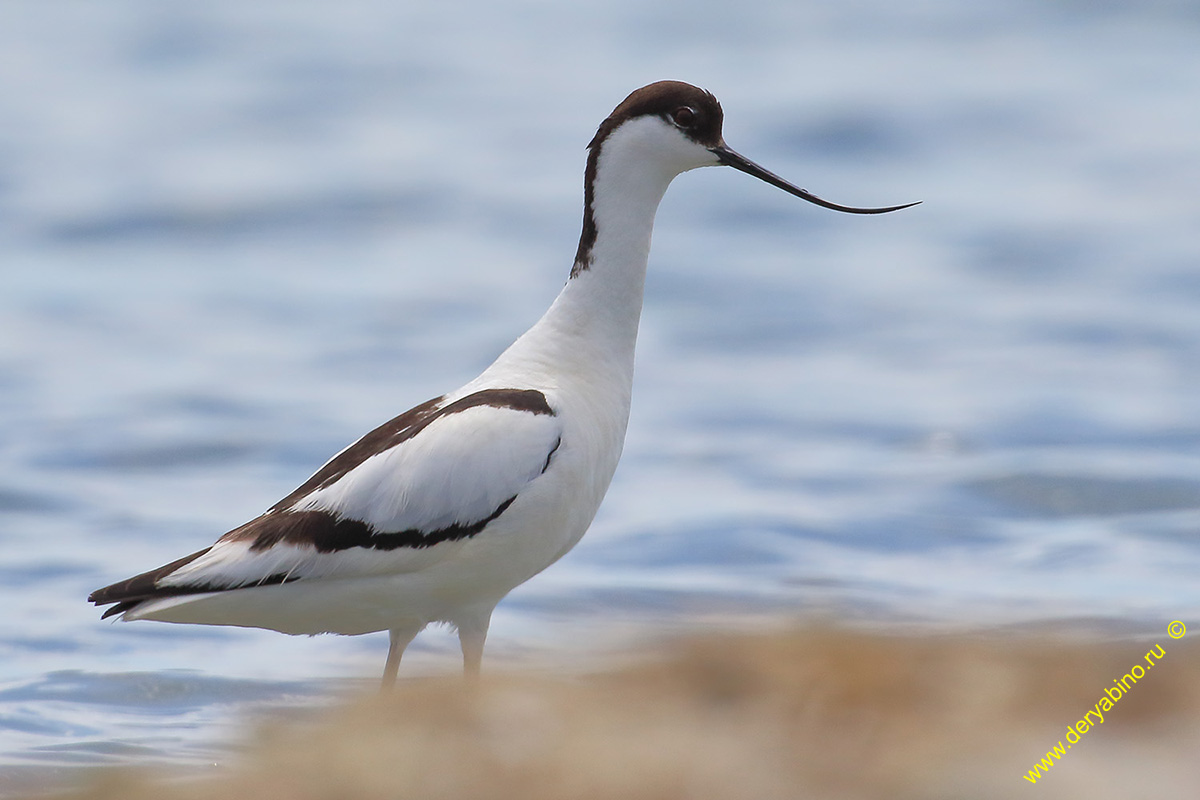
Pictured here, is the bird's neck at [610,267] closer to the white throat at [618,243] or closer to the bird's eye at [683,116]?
the white throat at [618,243]

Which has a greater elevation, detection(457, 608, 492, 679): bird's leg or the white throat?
the white throat

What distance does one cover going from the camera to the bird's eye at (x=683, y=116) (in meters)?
7.95

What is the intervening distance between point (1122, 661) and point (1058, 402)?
1009cm

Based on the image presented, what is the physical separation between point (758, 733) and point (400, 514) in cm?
261

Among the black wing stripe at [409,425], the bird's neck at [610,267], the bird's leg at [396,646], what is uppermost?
the bird's neck at [610,267]

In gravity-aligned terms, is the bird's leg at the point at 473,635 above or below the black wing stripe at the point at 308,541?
below

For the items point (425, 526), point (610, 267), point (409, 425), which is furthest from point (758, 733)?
point (610, 267)

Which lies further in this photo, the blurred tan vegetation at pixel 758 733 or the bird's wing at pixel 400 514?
the bird's wing at pixel 400 514

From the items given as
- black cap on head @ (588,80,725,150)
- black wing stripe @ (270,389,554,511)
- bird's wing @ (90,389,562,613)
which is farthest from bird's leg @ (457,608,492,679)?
black cap on head @ (588,80,725,150)

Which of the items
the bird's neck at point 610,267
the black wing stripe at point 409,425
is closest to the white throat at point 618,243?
the bird's neck at point 610,267

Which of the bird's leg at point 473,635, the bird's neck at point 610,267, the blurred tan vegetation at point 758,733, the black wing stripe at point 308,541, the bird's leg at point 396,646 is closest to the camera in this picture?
the blurred tan vegetation at point 758,733

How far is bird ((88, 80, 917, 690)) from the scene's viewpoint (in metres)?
7.25

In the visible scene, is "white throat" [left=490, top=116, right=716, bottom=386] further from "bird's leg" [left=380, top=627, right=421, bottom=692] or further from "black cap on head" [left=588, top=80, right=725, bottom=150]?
"bird's leg" [left=380, top=627, right=421, bottom=692]

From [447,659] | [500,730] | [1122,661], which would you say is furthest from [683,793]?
[447,659]
